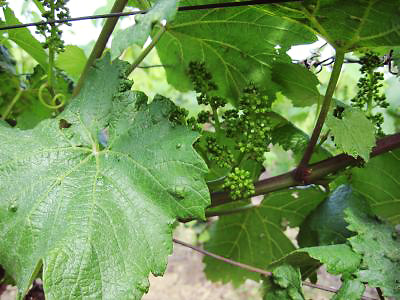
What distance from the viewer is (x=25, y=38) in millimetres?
1017

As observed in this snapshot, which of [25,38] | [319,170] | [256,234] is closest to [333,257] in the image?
[319,170]

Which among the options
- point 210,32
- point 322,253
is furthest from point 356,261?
point 210,32

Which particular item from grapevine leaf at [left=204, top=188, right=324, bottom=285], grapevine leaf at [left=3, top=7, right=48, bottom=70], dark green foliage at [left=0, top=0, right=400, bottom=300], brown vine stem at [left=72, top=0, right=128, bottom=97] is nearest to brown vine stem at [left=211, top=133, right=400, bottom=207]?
dark green foliage at [left=0, top=0, right=400, bottom=300]

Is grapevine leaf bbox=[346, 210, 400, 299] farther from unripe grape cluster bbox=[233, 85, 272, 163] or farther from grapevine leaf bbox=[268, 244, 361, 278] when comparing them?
unripe grape cluster bbox=[233, 85, 272, 163]

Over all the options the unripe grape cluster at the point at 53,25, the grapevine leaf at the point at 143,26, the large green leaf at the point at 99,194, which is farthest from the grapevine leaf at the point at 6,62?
the grapevine leaf at the point at 143,26

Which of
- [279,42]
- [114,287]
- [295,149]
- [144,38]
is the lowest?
[114,287]

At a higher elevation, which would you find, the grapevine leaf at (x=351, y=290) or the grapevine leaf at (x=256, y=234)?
the grapevine leaf at (x=256, y=234)

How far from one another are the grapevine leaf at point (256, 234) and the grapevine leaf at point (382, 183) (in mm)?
161

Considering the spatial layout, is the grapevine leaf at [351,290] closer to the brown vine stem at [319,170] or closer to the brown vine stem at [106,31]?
the brown vine stem at [319,170]

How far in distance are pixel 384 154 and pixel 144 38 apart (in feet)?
2.31

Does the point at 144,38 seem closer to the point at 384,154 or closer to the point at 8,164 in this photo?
the point at 8,164

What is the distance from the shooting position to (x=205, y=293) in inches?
122

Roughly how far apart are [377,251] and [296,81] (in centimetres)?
39

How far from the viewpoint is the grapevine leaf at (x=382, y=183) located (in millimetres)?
1078
